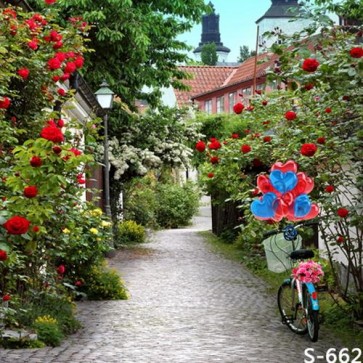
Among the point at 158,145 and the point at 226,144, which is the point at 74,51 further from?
the point at 158,145

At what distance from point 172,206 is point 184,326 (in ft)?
100

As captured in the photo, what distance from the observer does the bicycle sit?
10.0 meters

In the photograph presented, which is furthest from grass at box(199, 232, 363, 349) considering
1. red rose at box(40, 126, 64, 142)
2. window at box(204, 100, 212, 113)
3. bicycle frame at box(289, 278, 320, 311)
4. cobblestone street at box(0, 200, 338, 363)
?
window at box(204, 100, 212, 113)

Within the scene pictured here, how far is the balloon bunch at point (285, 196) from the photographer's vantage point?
9.38 metres

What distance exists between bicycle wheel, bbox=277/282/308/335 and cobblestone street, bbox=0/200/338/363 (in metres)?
0.12

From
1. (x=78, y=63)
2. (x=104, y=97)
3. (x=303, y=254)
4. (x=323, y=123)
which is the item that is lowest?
(x=303, y=254)

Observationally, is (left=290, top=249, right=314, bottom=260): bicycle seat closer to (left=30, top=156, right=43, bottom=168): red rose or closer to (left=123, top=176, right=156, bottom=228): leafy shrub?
(left=30, top=156, right=43, bottom=168): red rose

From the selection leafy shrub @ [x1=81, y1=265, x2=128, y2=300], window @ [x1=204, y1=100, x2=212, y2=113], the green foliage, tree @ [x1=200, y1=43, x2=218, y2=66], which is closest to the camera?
the green foliage

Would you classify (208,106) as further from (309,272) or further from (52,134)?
(52,134)

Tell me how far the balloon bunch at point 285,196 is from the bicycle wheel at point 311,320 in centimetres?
118

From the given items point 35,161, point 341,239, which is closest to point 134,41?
point 341,239

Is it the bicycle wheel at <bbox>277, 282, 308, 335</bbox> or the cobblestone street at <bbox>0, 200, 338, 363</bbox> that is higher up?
the bicycle wheel at <bbox>277, 282, 308, 335</bbox>

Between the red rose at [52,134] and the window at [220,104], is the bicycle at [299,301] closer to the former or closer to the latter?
the red rose at [52,134]

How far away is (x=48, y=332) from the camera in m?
9.80
